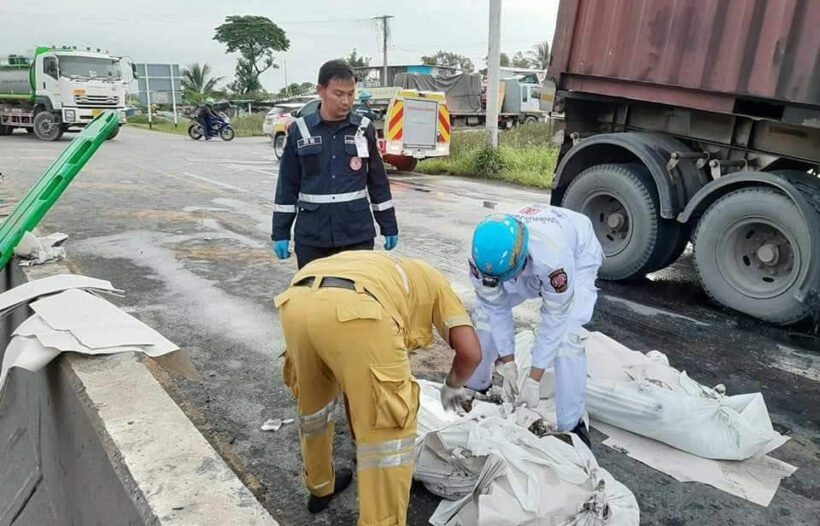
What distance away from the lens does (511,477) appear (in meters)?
2.18

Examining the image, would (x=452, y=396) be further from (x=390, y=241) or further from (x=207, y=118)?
(x=207, y=118)

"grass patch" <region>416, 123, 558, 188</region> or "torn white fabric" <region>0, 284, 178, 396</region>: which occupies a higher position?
"torn white fabric" <region>0, 284, 178, 396</region>

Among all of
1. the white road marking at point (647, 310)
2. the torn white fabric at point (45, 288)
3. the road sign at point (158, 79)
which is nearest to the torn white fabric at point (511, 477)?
the torn white fabric at point (45, 288)

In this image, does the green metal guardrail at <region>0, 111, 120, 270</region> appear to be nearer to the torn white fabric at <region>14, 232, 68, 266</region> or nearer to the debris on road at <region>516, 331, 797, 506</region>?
the torn white fabric at <region>14, 232, 68, 266</region>

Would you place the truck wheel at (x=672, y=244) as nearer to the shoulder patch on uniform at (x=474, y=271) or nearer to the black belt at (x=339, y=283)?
the shoulder patch on uniform at (x=474, y=271)

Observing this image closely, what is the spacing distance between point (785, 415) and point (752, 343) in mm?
1054

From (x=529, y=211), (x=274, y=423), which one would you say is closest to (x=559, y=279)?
(x=529, y=211)

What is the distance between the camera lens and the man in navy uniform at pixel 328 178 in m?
3.24

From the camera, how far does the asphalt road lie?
104 inches

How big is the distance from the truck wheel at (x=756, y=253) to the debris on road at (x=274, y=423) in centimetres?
343

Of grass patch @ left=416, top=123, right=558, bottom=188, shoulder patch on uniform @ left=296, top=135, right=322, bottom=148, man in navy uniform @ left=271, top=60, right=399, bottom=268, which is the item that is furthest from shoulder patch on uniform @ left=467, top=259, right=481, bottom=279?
grass patch @ left=416, top=123, right=558, bottom=188

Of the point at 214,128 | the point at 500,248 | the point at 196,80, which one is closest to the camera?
the point at 500,248

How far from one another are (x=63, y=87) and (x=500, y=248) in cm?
2031

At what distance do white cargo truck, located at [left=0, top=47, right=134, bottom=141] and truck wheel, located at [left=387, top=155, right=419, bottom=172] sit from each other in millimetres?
9376
